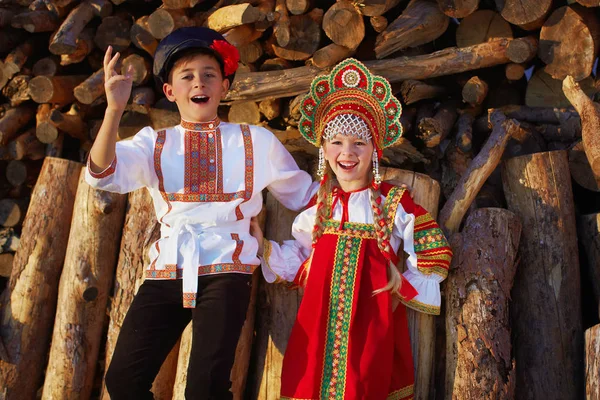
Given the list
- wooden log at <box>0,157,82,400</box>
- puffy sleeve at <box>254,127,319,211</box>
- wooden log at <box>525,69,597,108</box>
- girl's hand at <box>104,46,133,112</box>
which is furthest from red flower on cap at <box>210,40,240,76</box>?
wooden log at <box>525,69,597,108</box>

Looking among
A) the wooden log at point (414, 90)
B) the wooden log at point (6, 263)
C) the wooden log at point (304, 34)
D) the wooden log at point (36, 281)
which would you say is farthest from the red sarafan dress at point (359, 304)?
the wooden log at point (6, 263)

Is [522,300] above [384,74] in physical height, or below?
below

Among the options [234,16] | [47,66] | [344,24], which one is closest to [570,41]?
[344,24]

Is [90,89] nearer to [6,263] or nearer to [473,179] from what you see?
[6,263]

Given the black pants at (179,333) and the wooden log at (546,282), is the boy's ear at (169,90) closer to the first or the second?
the black pants at (179,333)

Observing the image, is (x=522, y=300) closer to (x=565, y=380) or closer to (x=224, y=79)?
(x=565, y=380)

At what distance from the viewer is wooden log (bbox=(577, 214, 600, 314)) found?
3.45m

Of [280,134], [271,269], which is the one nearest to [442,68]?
[280,134]

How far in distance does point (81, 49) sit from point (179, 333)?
199cm

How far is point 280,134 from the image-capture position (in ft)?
12.7

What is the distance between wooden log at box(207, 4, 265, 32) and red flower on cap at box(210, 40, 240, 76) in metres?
0.54

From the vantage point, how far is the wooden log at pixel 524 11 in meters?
3.56

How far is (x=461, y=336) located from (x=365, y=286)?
51 centimetres

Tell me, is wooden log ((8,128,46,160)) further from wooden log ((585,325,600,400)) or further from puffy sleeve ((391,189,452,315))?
wooden log ((585,325,600,400))
